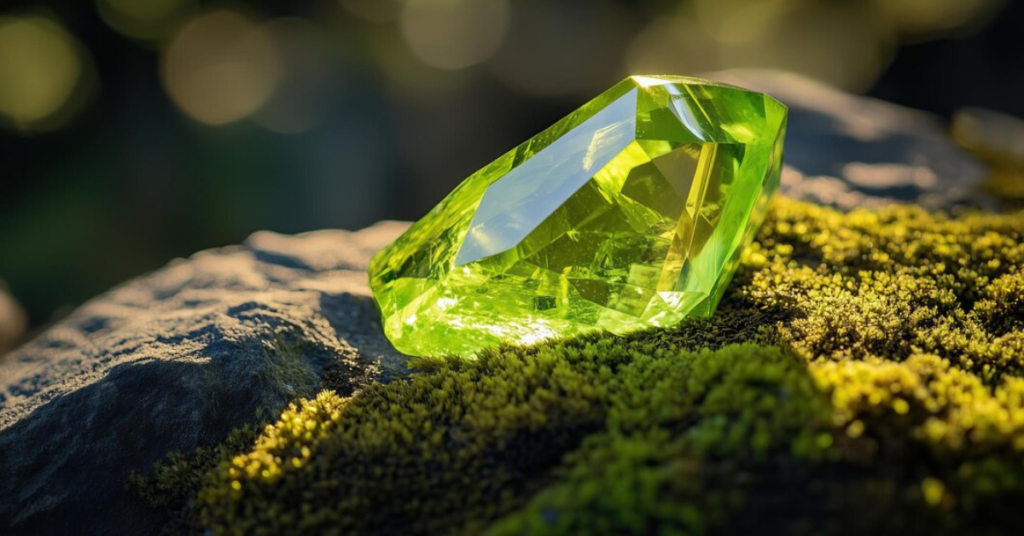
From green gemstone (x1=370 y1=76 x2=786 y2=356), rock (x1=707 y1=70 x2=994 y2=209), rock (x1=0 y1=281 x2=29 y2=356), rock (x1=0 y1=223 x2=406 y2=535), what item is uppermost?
rock (x1=707 y1=70 x2=994 y2=209)

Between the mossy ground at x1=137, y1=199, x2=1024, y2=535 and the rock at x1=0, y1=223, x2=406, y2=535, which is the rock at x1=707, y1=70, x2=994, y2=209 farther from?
the rock at x1=0, y1=223, x2=406, y2=535

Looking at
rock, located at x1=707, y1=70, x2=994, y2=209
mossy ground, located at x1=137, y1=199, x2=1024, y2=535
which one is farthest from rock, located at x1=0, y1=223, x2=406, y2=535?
rock, located at x1=707, y1=70, x2=994, y2=209

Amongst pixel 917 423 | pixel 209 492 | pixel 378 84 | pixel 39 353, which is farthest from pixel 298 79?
pixel 917 423

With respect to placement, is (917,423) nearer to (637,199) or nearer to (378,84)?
(637,199)

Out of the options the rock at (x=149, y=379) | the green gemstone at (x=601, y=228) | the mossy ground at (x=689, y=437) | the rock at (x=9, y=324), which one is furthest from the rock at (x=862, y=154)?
the rock at (x=9, y=324)

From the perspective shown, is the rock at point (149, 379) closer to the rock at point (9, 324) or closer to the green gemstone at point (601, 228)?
the green gemstone at point (601, 228)

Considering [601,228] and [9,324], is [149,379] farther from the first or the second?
[9,324]

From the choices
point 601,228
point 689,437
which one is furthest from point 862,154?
point 689,437
